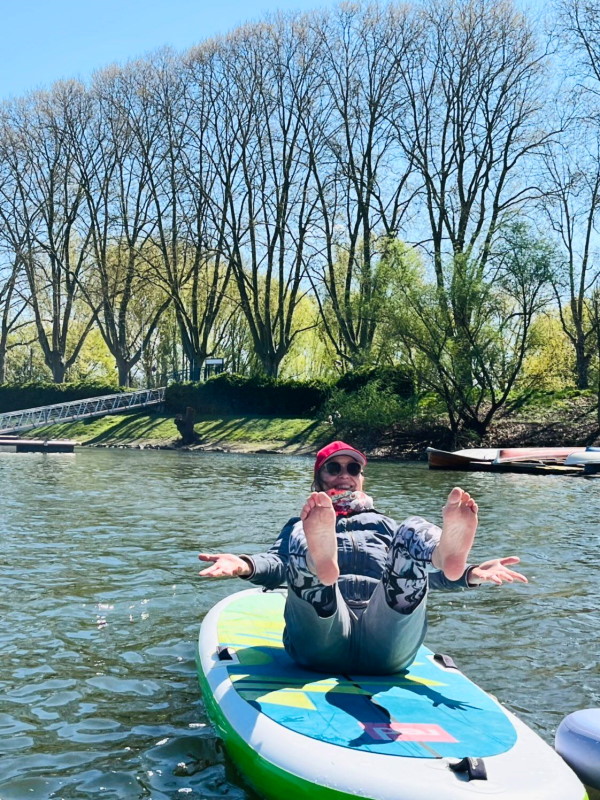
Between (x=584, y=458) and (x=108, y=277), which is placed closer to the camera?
(x=584, y=458)

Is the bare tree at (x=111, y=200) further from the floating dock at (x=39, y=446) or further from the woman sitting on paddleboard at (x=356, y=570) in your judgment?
the woman sitting on paddleboard at (x=356, y=570)

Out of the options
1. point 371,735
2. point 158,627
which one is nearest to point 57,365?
point 158,627

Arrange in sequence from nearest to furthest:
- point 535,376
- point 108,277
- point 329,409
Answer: point 535,376
point 329,409
point 108,277

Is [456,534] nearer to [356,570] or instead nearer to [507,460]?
[356,570]

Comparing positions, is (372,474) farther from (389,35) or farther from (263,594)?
(389,35)

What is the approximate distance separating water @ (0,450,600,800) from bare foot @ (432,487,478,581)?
4.89 feet

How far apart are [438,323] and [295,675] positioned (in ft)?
85.7

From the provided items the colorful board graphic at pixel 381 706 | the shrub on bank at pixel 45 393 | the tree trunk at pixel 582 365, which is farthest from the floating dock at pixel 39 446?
the colorful board graphic at pixel 381 706

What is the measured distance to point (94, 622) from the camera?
24.9 ft

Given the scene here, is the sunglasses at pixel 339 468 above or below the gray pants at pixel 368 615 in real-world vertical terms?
Result: above

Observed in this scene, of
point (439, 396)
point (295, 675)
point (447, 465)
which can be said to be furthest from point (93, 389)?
point (295, 675)

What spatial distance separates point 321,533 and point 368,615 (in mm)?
811

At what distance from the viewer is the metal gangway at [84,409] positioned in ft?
141

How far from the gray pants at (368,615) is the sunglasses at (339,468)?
0.59 m
